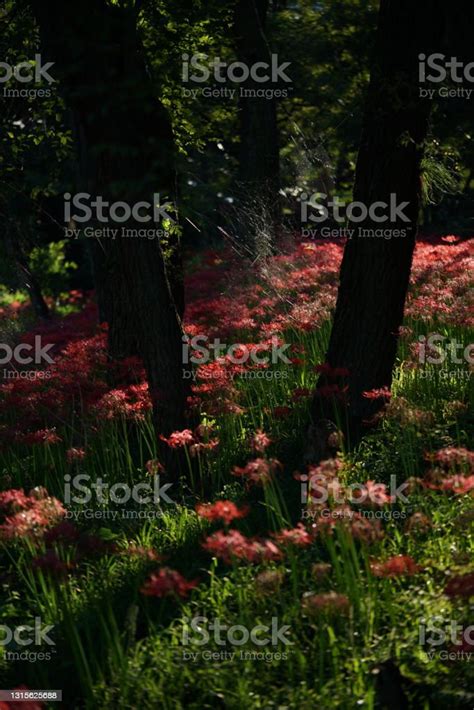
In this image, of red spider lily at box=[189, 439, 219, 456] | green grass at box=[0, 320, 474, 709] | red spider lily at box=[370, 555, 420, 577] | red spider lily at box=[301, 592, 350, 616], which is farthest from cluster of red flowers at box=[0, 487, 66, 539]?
red spider lily at box=[370, 555, 420, 577]

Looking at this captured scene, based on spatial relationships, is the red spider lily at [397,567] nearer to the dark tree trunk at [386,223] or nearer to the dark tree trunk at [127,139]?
the dark tree trunk at [386,223]

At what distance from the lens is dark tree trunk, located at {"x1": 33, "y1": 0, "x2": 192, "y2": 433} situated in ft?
22.8

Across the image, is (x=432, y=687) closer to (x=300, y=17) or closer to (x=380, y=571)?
(x=380, y=571)

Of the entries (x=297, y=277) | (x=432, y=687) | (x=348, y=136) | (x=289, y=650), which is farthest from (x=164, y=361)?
(x=348, y=136)

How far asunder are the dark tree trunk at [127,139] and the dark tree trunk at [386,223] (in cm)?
143

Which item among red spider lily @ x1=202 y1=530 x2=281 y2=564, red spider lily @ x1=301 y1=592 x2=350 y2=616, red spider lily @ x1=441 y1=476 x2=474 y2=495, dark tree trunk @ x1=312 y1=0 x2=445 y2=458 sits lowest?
red spider lily @ x1=301 y1=592 x2=350 y2=616

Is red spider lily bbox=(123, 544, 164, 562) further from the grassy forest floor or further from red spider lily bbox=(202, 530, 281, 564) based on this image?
red spider lily bbox=(202, 530, 281, 564)

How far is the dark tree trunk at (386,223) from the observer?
725 centimetres

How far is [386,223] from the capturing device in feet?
24.5

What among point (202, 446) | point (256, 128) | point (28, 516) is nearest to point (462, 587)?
point (28, 516)

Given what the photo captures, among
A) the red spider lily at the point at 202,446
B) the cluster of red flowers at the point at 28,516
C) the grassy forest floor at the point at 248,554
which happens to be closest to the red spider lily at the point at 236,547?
the grassy forest floor at the point at 248,554

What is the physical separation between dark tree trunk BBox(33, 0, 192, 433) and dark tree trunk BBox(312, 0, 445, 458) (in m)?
1.43

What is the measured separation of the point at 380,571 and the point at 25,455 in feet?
19.1

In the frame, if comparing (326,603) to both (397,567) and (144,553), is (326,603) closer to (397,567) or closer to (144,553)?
(397,567)
